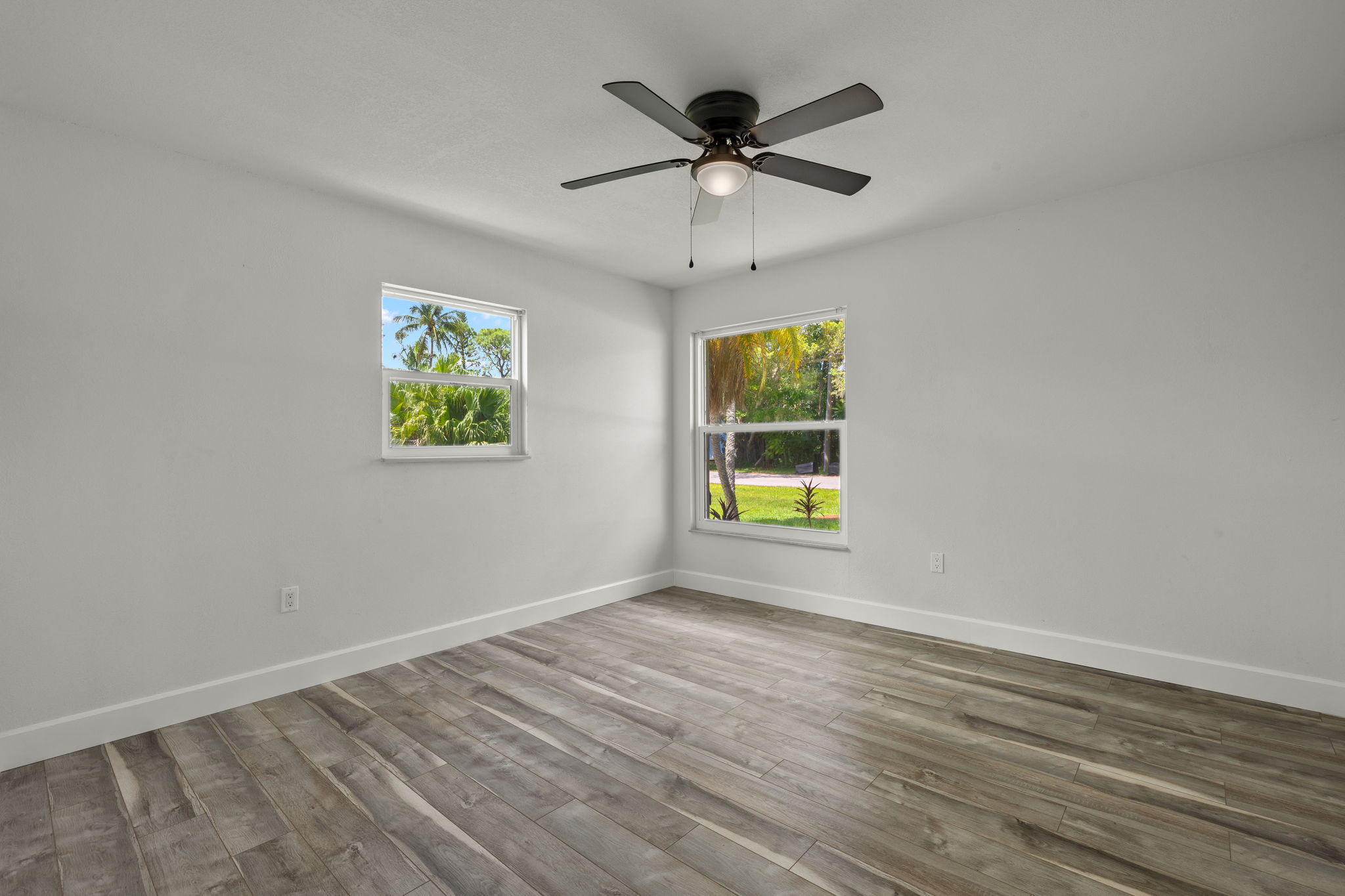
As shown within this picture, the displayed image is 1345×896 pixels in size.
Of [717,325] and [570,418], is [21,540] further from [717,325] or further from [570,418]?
[717,325]

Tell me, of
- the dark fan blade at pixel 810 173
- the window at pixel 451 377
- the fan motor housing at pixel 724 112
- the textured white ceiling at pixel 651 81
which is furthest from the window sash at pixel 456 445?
the dark fan blade at pixel 810 173

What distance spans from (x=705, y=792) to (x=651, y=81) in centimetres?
251

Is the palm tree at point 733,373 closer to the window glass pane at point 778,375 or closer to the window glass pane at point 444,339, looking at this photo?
the window glass pane at point 778,375

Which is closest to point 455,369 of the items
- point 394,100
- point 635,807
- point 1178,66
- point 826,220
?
point 394,100

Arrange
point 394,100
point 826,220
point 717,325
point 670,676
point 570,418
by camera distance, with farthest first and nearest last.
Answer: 1. point 717,325
2. point 570,418
3. point 826,220
4. point 670,676
5. point 394,100

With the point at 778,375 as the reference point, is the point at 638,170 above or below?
above

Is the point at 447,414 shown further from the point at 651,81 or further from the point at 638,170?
the point at 651,81

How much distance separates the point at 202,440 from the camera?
2768 mm

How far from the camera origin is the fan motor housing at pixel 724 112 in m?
2.27

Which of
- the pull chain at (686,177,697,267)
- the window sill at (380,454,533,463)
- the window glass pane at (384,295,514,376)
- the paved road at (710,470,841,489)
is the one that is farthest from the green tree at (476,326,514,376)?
the paved road at (710,470,841,489)

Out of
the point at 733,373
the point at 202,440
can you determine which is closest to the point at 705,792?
the point at 202,440

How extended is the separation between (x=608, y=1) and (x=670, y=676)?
284cm

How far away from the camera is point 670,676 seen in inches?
125

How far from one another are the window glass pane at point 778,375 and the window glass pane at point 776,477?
0.16 meters
